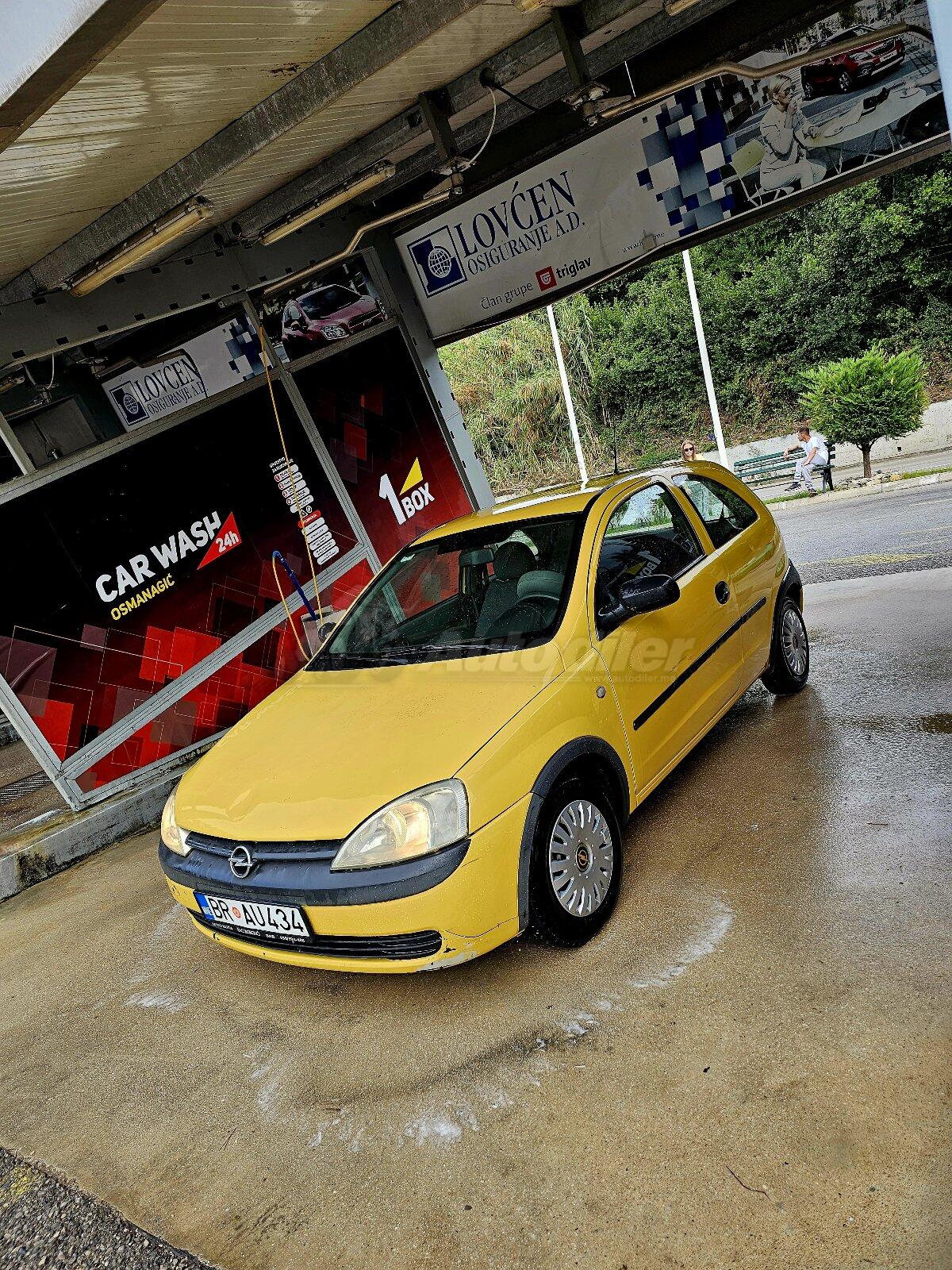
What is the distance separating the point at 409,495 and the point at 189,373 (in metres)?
2.35

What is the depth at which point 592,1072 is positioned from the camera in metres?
2.57

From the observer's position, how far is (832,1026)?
2535 mm

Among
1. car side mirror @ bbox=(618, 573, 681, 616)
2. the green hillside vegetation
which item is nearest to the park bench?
the green hillside vegetation

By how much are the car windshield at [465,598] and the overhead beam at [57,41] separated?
7.36 ft

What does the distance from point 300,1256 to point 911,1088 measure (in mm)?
1627

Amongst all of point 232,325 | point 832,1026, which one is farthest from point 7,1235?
point 232,325

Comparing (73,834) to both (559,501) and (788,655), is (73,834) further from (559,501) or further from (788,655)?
(788,655)

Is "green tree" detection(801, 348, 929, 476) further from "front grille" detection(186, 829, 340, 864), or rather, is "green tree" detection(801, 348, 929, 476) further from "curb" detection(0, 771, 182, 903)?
"front grille" detection(186, 829, 340, 864)

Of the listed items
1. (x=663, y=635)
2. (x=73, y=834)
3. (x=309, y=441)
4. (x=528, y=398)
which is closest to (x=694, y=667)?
(x=663, y=635)

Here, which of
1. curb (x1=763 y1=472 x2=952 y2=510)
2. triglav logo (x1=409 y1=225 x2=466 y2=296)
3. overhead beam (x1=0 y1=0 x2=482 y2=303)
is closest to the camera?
overhead beam (x1=0 y1=0 x2=482 y2=303)

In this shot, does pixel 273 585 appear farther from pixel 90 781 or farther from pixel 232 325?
pixel 232 325

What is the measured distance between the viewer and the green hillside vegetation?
2764cm

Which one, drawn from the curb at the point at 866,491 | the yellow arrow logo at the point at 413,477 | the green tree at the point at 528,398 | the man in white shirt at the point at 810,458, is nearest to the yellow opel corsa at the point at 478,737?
the yellow arrow logo at the point at 413,477

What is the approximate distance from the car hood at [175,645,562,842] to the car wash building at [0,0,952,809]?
2.19 meters
